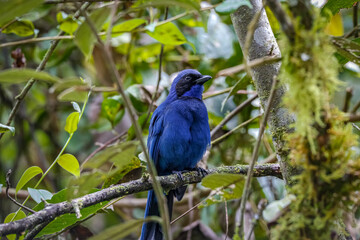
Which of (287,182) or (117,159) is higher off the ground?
(117,159)

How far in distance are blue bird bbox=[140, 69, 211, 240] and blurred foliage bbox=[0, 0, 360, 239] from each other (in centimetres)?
16

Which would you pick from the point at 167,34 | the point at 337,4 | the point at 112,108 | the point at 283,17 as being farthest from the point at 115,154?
the point at 112,108

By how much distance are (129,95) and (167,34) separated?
2.50 feet

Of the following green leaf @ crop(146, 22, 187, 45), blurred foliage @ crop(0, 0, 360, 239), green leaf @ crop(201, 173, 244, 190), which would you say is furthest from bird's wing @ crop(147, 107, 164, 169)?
green leaf @ crop(201, 173, 244, 190)

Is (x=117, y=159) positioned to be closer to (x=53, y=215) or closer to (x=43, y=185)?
(x=53, y=215)

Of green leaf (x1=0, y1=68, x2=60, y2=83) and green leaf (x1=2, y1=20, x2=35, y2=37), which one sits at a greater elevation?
green leaf (x1=0, y1=68, x2=60, y2=83)

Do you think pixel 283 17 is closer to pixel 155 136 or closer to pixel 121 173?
pixel 121 173

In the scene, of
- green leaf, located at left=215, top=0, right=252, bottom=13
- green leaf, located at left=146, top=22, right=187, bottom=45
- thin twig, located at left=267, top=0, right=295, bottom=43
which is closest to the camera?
thin twig, located at left=267, top=0, right=295, bottom=43

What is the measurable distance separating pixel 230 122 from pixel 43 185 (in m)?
2.19

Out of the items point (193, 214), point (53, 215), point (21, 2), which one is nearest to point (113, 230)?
point (53, 215)

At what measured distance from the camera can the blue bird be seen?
139 inches

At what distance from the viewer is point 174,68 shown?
17.3ft

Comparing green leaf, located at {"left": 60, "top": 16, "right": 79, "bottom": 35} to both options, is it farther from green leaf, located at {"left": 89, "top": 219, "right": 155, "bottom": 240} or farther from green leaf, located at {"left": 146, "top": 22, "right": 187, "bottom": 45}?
green leaf, located at {"left": 89, "top": 219, "right": 155, "bottom": 240}

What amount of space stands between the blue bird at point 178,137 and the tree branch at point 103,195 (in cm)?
58
